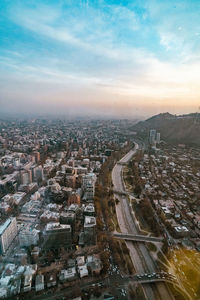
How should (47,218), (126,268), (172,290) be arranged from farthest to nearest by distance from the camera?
1. (47,218)
2. (126,268)
3. (172,290)

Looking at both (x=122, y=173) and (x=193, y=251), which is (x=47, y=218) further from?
(x=122, y=173)

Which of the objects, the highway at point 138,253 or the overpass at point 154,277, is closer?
the highway at point 138,253

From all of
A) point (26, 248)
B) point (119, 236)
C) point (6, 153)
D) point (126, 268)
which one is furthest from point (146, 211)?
point (6, 153)

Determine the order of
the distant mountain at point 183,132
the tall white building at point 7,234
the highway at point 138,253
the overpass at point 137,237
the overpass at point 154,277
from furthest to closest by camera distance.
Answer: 1. the distant mountain at point 183,132
2. the overpass at point 137,237
3. the tall white building at point 7,234
4. the overpass at point 154,277
5. the highway at point 138,253

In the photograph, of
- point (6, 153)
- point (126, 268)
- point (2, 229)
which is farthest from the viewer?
point (6, 153)

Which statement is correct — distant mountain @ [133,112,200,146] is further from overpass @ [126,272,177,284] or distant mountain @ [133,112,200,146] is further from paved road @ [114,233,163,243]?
overpass @ [126,272,177,284]

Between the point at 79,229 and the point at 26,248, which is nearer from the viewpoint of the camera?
the point at 26,248

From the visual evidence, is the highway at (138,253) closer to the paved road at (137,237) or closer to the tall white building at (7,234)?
the paved road at (137,237)

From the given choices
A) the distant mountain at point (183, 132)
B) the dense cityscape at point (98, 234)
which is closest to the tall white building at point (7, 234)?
the dense cityscape at point (98, 234)
